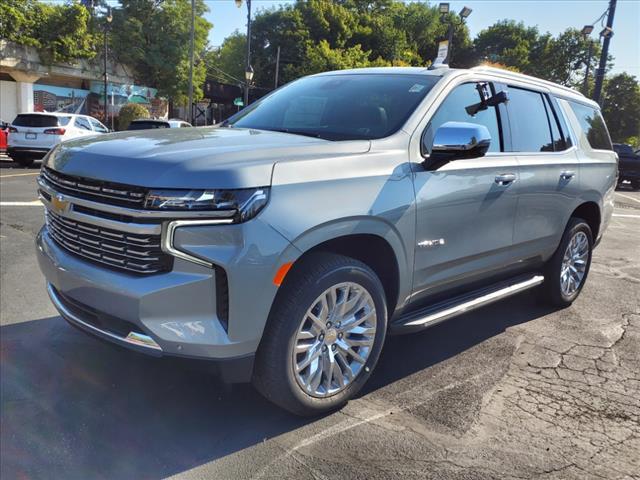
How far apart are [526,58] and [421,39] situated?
Answer: 39.4 feet

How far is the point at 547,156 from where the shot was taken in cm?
444

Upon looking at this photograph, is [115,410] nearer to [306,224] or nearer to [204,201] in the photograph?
[204,201]

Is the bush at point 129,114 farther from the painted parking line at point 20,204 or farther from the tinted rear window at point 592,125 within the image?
the tinted rear window at point 592,125

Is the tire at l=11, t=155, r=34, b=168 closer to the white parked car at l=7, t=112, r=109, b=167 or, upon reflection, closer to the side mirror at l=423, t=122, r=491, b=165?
the white parked car at l=7, t=112, r=109, b=167

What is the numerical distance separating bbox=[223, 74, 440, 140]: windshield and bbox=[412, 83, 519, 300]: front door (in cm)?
24

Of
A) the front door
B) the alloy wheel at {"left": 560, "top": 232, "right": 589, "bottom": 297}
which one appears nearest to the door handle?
the front door

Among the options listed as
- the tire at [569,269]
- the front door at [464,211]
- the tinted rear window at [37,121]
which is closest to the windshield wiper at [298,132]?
the front door at [464,211]

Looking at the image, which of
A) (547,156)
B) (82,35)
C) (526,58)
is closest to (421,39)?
(526,58)

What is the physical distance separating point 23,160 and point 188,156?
1622 cm

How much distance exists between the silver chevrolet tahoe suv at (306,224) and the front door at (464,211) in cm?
1

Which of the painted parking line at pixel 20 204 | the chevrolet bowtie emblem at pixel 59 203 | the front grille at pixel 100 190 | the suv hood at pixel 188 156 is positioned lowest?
the painted parking line at pixel 20 204

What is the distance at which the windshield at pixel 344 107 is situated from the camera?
344 centimetres

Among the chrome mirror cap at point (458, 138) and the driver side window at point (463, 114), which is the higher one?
the driver side window at point (463, 114)

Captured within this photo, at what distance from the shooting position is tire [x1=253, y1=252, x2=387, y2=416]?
8.81 feet
